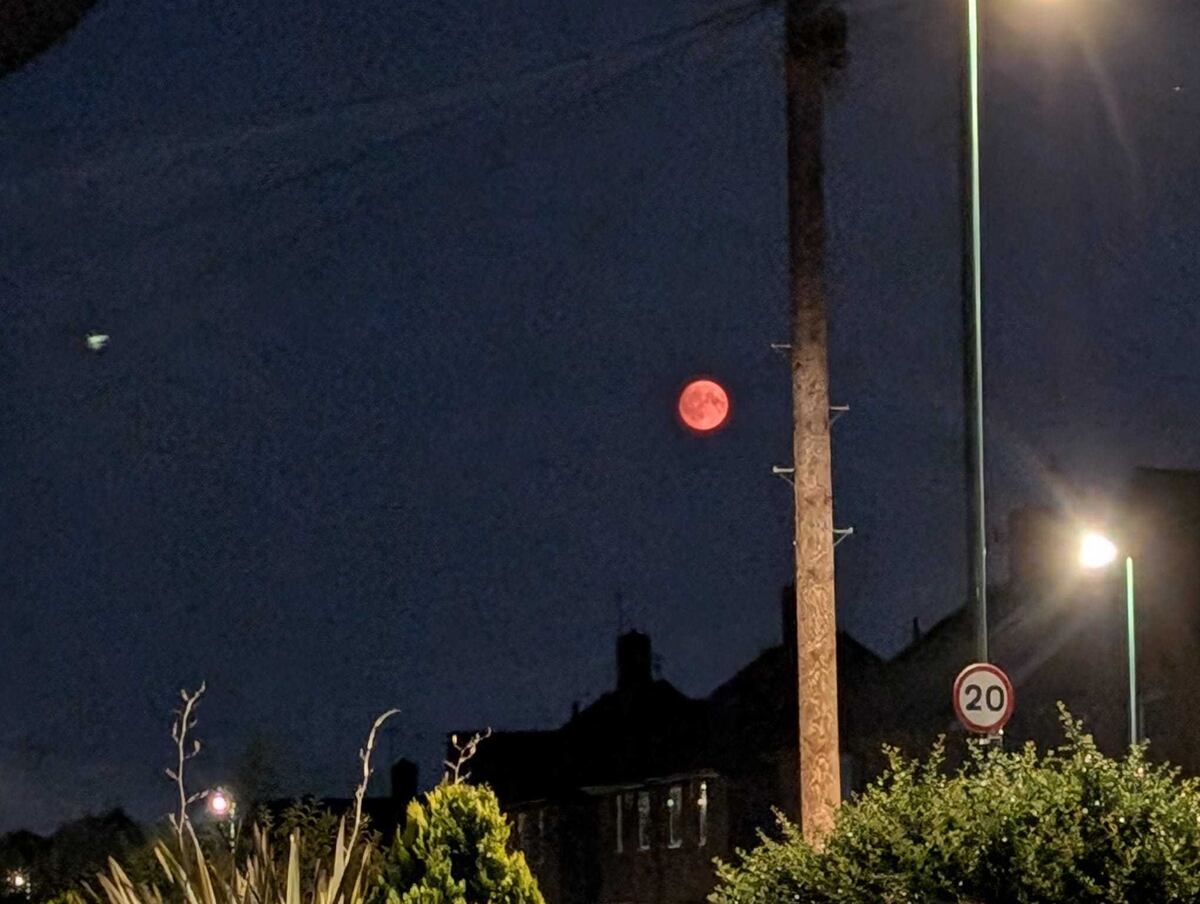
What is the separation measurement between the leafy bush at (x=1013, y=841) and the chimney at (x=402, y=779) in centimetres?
6915

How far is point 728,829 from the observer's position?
57.8 metres

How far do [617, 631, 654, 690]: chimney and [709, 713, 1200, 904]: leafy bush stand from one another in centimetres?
5164

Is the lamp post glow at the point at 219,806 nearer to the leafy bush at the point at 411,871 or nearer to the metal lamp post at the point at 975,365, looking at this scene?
the metal lamp post at the point at 975,365

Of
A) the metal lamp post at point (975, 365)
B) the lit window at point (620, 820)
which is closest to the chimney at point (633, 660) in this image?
the lit window at point (620, 820)

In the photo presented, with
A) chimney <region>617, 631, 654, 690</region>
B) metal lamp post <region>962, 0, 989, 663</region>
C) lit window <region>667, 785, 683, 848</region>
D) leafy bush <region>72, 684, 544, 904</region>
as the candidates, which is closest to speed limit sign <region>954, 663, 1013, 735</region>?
metal lamp post <region>962, 0, 989, 663</region>

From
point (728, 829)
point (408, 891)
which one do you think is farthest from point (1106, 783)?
point (728, 829)

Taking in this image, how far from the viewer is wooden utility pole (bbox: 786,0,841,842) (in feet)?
51.1

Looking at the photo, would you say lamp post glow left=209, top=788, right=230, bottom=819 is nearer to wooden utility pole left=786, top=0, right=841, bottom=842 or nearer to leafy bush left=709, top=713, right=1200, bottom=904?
wooden utility pole left=786, top=0, right=841, bottom=842

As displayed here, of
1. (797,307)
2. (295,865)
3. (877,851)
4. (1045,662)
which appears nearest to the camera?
(877,851)

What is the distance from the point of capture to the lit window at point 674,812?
56.8 metres

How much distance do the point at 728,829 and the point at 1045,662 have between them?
10.8m

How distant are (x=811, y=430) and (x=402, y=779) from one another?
69.0 metres

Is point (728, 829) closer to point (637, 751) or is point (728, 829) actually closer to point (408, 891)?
point (637, 751)

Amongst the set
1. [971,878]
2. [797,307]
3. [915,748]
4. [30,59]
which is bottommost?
[971,878]
